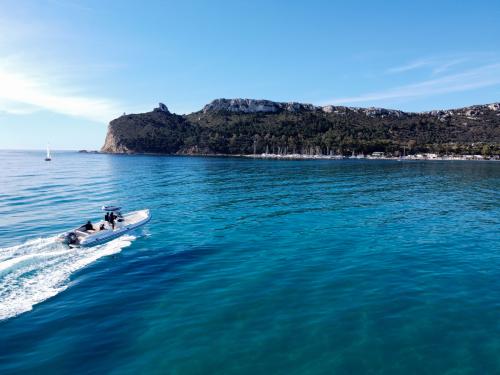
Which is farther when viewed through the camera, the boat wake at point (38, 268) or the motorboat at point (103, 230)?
the motorboat at point (103, 230)

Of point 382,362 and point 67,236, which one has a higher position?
point 67,236

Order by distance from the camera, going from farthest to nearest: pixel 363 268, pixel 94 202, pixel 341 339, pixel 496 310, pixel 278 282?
pixel 94 202
pixel 363 268
pixel 278 282
pixel 496 310
pixel 341 339

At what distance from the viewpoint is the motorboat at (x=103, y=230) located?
97.4 ft

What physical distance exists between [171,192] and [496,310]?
5454 centimetres

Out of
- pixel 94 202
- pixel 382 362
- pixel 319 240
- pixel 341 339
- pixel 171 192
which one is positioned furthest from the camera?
pixel 171 192

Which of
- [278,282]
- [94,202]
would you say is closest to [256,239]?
[278,282]

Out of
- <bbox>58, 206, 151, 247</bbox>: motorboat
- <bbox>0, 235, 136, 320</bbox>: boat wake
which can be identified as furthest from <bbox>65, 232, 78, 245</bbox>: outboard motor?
<bbox>0, 235, 136, 320</bbox>: boat wake

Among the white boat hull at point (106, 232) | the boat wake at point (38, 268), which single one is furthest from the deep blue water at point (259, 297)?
the white boat hull at point (106, 232)

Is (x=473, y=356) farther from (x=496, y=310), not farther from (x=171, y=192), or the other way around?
(x=171, y=192)

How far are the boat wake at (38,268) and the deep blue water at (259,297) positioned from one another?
0.13 metres

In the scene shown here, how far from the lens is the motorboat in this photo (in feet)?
97.4

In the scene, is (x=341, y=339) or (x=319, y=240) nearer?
(x=341, y=339)

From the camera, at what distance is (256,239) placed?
106ft

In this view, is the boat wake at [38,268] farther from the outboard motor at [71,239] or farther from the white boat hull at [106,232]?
the outboard motor at [71,239]
